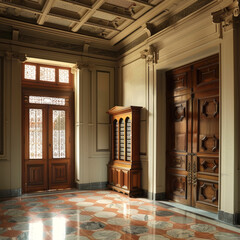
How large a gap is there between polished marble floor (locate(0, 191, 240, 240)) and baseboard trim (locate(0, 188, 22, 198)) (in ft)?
1.07

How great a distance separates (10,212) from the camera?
5230 millimetres

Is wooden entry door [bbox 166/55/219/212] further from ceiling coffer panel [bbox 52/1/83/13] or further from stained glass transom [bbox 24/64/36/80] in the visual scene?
stained glass transom [bbox 24/64/36/80]

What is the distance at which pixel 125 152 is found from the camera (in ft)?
23.0

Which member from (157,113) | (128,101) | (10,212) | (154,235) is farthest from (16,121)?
(154,235)

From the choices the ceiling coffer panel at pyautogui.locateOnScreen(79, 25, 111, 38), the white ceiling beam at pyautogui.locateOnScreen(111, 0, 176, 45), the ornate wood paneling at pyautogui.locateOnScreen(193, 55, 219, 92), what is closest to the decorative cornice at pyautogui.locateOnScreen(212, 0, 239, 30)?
the ornate wood paneling at pyautogui.locateOnScreen(193, 55, 219, 92)

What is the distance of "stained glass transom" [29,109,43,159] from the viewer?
24.3 ft

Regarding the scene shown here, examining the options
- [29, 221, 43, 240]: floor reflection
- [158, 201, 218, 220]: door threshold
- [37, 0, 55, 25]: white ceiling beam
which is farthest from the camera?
[37, 0, 55, 25]: white ceiling beam

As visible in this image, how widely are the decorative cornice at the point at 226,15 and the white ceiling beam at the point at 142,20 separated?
4.05ft

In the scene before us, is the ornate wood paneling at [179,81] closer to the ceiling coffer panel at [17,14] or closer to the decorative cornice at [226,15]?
the decorative cornice at [226,15]

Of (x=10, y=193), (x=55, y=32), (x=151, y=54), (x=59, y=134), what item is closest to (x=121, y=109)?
(x=151, y=54)

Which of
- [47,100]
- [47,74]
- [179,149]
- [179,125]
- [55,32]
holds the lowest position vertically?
[179,149]

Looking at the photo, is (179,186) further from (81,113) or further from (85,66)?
(85,66)

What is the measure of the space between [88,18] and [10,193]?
4608 millimetres

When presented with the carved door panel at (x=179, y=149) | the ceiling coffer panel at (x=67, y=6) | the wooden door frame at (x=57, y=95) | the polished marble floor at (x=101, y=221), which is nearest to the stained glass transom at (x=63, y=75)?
the wooden door frame at (x=57, y=95)
